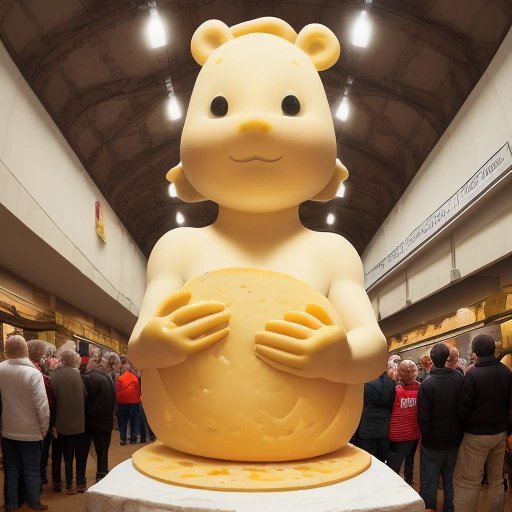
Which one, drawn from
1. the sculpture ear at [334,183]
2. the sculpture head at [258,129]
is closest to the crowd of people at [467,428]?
the sculpture ear at [334,183]

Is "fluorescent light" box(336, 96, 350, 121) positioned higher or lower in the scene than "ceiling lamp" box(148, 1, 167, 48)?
higher

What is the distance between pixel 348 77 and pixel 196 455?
8.69m

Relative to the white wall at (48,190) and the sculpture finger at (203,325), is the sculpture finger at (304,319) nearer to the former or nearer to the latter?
the sculpture finger at (203,325)

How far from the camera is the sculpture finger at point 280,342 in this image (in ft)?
5.69

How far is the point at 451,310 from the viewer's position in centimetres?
1053

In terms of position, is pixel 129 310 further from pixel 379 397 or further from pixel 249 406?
pixel 249 406

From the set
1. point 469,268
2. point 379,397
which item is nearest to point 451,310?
point 469,268

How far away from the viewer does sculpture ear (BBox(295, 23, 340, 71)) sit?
2383 mm

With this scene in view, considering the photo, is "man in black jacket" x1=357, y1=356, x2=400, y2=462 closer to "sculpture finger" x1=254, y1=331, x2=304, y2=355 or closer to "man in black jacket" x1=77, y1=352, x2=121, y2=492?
"man in black jacket" x1=77, y1=352, x2=121, y2=492

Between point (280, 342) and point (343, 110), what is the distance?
917 cm

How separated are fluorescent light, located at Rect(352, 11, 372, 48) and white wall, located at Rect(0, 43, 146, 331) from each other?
4.48 meters

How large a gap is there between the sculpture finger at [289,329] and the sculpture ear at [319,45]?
3.88 ft

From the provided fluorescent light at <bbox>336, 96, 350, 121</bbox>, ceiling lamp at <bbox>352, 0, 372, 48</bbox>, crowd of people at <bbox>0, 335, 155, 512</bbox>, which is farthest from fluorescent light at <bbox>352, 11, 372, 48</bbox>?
crowd of people at <bbox>0, 335, 155, 512</bbox>

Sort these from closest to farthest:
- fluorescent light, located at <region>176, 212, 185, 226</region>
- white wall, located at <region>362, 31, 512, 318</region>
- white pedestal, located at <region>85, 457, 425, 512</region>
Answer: white pedestal, located at <region>85, 457, 425, 512</region>
white wall, located at <region>362, 31, 512, 318</region>
fluorescent light, located at <region>176, 212, 185, 226</region>
